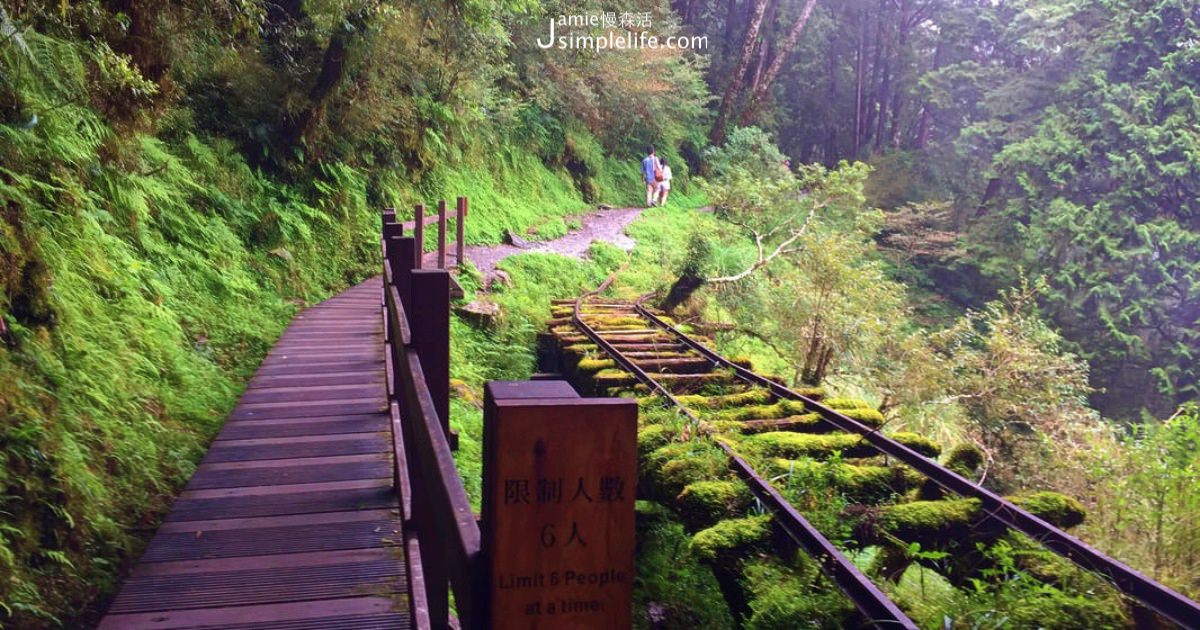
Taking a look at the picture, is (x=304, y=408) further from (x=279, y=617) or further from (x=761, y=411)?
(x=761, y=411)

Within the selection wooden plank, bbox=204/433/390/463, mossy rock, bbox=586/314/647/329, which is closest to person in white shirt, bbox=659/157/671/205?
mossy rock, bbox=586/314/647/329

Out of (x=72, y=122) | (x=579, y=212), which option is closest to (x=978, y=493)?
(x=72, y=122)

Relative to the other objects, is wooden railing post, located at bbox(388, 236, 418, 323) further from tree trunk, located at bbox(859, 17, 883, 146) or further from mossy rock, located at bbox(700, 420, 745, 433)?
tree trunk, located at bbox(859, 17, 883, 146)

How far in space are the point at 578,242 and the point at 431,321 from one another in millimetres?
15622

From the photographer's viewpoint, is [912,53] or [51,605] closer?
[51,605]

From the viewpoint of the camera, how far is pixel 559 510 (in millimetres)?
1335

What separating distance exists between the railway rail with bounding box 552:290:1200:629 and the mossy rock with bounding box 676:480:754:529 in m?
0.14

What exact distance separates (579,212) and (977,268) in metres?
13.6

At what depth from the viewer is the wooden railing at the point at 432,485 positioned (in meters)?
1.50

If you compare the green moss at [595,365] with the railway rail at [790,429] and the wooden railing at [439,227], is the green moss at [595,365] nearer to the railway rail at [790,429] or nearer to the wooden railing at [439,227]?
the railway rail at [790,429]

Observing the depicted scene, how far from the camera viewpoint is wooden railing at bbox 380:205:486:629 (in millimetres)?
1503

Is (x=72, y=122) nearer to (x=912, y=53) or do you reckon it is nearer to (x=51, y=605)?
(x=51, y=605)

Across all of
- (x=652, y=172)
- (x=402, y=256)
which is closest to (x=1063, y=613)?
(x=402, y=256)

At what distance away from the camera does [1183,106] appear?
2081 cm
